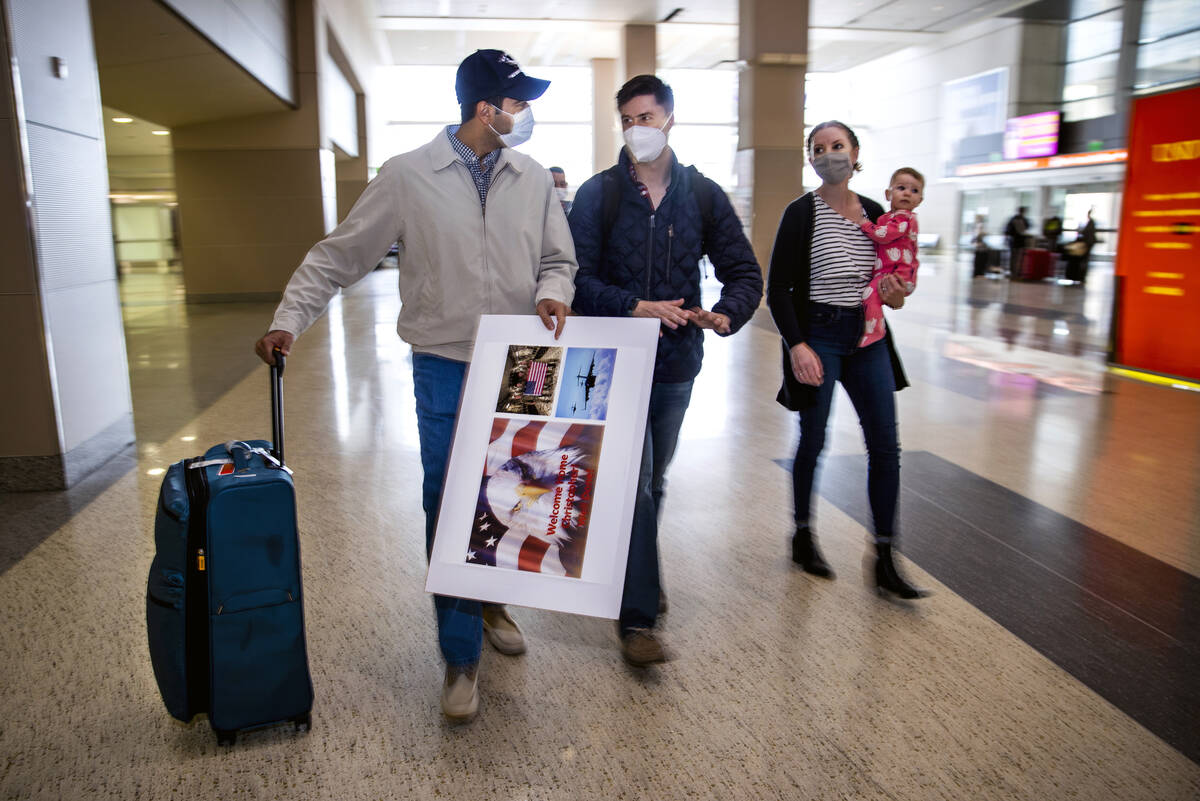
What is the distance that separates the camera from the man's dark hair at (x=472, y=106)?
2.20 metres

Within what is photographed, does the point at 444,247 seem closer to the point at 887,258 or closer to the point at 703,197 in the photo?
the point at 703,197

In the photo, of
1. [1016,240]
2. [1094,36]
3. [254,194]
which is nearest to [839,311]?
[254,194]

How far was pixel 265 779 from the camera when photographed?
6.60 ft

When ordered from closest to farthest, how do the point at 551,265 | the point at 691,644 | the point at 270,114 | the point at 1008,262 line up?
the point at 551,265
the point at 691,644
the point at 270,114
the point at 1008,262

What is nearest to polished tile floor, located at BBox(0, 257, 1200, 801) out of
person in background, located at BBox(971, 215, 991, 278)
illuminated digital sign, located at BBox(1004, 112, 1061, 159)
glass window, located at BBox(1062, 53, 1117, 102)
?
person in background, located at BBox(971, 215, 991, 278)

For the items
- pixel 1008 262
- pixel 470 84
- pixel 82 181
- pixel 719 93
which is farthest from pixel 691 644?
pixel 719 93

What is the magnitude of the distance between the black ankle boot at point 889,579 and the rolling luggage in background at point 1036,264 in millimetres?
17924

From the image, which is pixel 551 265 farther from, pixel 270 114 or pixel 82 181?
pixel 270 114

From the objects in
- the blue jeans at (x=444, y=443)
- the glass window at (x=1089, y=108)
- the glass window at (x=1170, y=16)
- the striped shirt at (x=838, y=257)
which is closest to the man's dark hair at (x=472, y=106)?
the blue jeans at (x=444, y=443)

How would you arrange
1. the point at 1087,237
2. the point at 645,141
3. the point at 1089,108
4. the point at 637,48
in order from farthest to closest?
1. the point at 1089,108
2. the point at 637,48
3. the point at 1087,237
4. the point at 645,141

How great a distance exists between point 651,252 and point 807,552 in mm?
1444

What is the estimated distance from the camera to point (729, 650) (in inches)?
104

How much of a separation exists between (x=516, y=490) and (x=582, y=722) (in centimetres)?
68

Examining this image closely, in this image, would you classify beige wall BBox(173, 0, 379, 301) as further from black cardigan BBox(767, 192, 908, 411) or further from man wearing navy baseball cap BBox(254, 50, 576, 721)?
man wearing navy baseball cap BBox(254, 50, 576, 721)
